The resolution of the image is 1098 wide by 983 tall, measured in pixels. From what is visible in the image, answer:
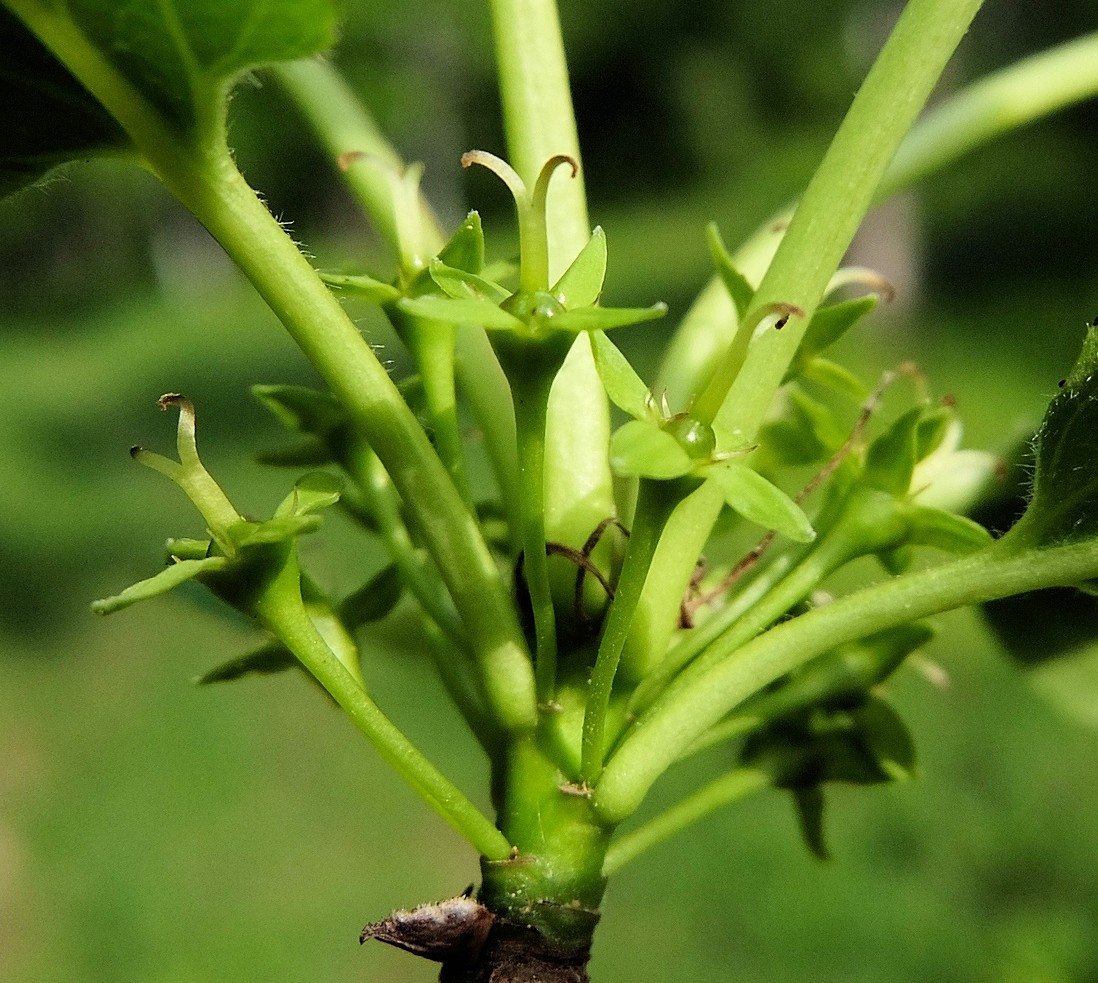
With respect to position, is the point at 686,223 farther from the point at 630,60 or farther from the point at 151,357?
the point at 151,357

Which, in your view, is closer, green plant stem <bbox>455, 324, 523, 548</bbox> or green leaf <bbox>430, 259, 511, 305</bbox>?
green leaf <bbox>430, 259, 511, 305</bbox>

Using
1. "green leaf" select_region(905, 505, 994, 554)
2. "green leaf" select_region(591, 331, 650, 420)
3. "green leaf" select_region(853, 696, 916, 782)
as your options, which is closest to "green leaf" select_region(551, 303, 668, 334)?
"green leaf" select_region(591, 331, 650, 420)

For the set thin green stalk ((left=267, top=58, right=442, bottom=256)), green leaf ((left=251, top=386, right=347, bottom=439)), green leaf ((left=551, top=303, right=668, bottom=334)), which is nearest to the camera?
green leaf ((left=551, top=303, right=668, bottom=334))

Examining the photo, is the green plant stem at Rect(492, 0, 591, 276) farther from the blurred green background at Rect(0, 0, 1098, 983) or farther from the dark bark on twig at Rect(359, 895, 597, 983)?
the dark bark on twig at Rect(359, 895, 597, 983)

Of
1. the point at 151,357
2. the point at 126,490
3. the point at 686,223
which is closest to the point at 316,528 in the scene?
the point at 126,490

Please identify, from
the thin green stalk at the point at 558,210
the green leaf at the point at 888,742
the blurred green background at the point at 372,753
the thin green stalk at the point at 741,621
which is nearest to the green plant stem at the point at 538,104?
the thin green stalk at the point at 558,210

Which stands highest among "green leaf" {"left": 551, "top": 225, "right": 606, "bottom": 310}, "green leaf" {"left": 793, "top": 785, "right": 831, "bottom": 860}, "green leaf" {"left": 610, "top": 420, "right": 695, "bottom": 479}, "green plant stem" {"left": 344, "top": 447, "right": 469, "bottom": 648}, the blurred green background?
"green leaf" {"left": 551, "top": 225, "right": 606, "bottom": 310}

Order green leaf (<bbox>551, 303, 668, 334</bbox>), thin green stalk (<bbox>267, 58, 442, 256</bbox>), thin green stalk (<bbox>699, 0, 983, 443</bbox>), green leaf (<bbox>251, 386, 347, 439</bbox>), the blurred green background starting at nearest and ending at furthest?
green leaf (<bbox>551, 303, 668, 334</bbox>), thin green stalk (<bbox>699, 0, 983, 443</bbox>), green leaf (<bbox>251, 386, 347, 439</bbox>), thin green stalk (<bbox>267, 58, 442, 256</bbox>), the blurred green background
